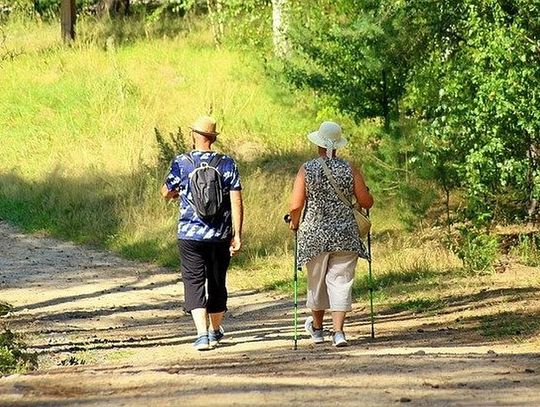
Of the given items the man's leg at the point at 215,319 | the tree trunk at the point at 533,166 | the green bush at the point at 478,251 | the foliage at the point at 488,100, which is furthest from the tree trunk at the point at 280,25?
the man's leg at the point at 215,319

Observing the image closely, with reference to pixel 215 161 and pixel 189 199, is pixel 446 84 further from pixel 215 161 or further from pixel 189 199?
pixel 189 199

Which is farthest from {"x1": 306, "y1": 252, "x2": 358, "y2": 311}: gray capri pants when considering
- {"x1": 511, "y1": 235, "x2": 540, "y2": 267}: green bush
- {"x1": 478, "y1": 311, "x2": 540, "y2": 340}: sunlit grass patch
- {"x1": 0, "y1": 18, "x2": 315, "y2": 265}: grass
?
{"x1": 0, "y1": 18, "x2": 315, "y2": 265}: grass

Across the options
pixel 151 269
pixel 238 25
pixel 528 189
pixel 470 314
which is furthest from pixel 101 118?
pixel 470 314

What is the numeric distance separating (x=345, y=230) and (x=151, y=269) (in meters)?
7.57

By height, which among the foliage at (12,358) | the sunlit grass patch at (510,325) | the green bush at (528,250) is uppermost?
the foliage at (12,358)

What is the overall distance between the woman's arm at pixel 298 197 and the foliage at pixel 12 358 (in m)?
2.26

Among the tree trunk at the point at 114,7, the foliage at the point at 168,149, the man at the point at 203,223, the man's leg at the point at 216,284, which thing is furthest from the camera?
the tree trunk at the point at 114,7

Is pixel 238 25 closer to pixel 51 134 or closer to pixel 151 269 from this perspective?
pixel 51 134

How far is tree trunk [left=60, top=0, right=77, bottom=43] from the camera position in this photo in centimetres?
3375

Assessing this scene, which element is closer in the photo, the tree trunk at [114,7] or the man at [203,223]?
the man at [203,223]

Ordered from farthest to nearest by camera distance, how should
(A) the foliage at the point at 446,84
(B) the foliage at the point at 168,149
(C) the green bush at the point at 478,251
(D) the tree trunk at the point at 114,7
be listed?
1. (D) the tree trunk at the point at 114,7
2. (B) the foliage at the point at 168,149
3. (C) the green bush at the point at 478,251
4. (A) the foliage at the point at 446,84

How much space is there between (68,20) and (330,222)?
24.4 metres

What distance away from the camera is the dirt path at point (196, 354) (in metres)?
7.12

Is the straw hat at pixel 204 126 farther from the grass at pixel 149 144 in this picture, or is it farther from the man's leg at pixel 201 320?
the grass at pixel 149 144
